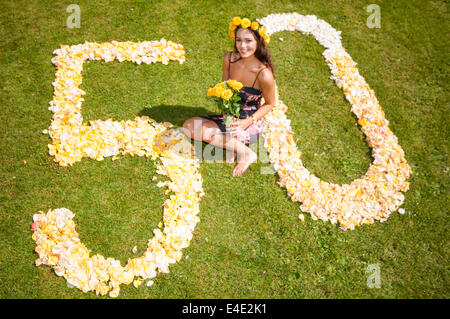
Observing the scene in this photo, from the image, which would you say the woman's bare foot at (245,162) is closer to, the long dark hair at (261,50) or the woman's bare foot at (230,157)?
the woman's bare foot at (230,157)

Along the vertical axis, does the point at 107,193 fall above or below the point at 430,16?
below

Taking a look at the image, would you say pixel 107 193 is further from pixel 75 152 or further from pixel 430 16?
pixel 430 16

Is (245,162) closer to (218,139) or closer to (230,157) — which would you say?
(230,157)

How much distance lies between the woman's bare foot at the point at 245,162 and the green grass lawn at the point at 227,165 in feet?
0.57

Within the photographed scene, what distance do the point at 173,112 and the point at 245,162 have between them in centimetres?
225

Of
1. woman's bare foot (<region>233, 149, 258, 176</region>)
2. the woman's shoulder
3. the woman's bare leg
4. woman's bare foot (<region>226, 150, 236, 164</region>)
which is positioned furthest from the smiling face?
woman's bare foot (<region>226, 150, 236, 164</region>)

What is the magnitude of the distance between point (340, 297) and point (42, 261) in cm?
550

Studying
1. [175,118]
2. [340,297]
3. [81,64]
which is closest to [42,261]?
[175,118]

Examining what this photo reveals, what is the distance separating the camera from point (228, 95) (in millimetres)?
4984

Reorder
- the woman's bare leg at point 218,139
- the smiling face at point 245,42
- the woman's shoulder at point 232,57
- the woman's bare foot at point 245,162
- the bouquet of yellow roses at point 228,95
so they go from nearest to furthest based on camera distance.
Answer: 1. the bouquet of yellow roses at point 228,95
2. the smiling face at point 245,42
3. the woman's shoulder at point 232,57
4. the woman's bare leg at point 218,139
5. the woman's bare foot at point 245,162

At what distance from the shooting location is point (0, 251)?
545cm

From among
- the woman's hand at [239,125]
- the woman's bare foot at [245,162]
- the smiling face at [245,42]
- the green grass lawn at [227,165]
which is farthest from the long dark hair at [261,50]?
the green grass lawn at [227,165]

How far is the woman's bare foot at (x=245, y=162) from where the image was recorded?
21.4 feet

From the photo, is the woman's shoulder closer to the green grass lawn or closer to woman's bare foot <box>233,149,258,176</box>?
the green grass lawn
